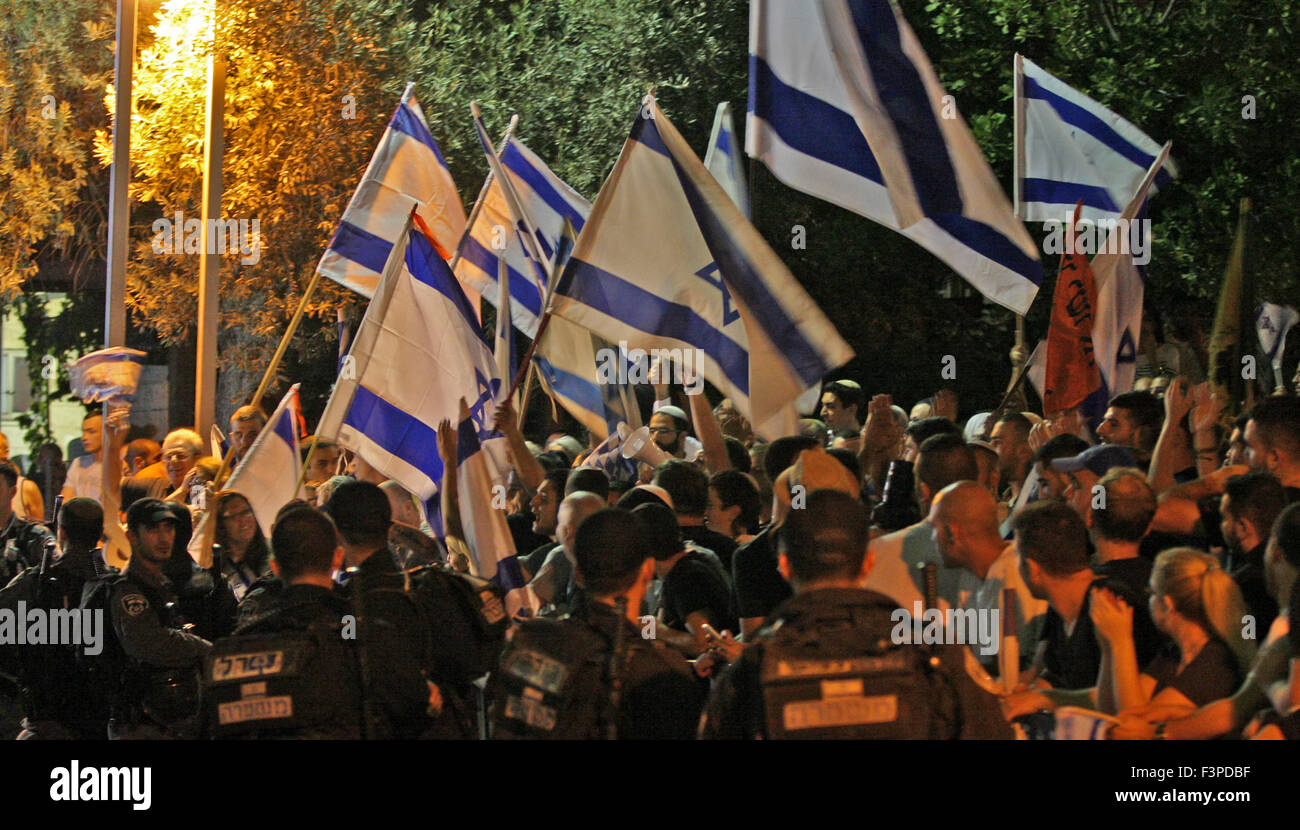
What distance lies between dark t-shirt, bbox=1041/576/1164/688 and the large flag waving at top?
2741 millimetres

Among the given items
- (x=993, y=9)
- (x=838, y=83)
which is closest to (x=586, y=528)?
(x=838, y=83)

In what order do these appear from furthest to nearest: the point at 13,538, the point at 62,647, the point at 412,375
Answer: the point at 412,375 < the point at 13,538 < the point at 62,647

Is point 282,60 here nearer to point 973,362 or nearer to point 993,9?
point 993,9

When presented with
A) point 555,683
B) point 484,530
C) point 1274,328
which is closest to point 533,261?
point 484,530

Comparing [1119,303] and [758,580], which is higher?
[1119,303]

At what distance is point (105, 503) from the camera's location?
8.43 meters

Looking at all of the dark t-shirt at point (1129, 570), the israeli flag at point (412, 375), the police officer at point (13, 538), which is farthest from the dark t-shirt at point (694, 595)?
the police officer at point (13, 538)

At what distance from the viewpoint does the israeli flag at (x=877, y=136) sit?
26.4 ft

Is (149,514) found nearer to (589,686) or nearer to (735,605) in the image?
(735,605)

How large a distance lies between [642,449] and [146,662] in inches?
148

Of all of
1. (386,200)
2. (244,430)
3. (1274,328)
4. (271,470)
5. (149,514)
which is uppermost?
(386,200)

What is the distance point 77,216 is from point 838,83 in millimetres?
11858

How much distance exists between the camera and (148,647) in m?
5.85

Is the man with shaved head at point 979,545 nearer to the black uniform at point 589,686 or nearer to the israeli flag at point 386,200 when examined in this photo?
the black uniform at point 589,686
